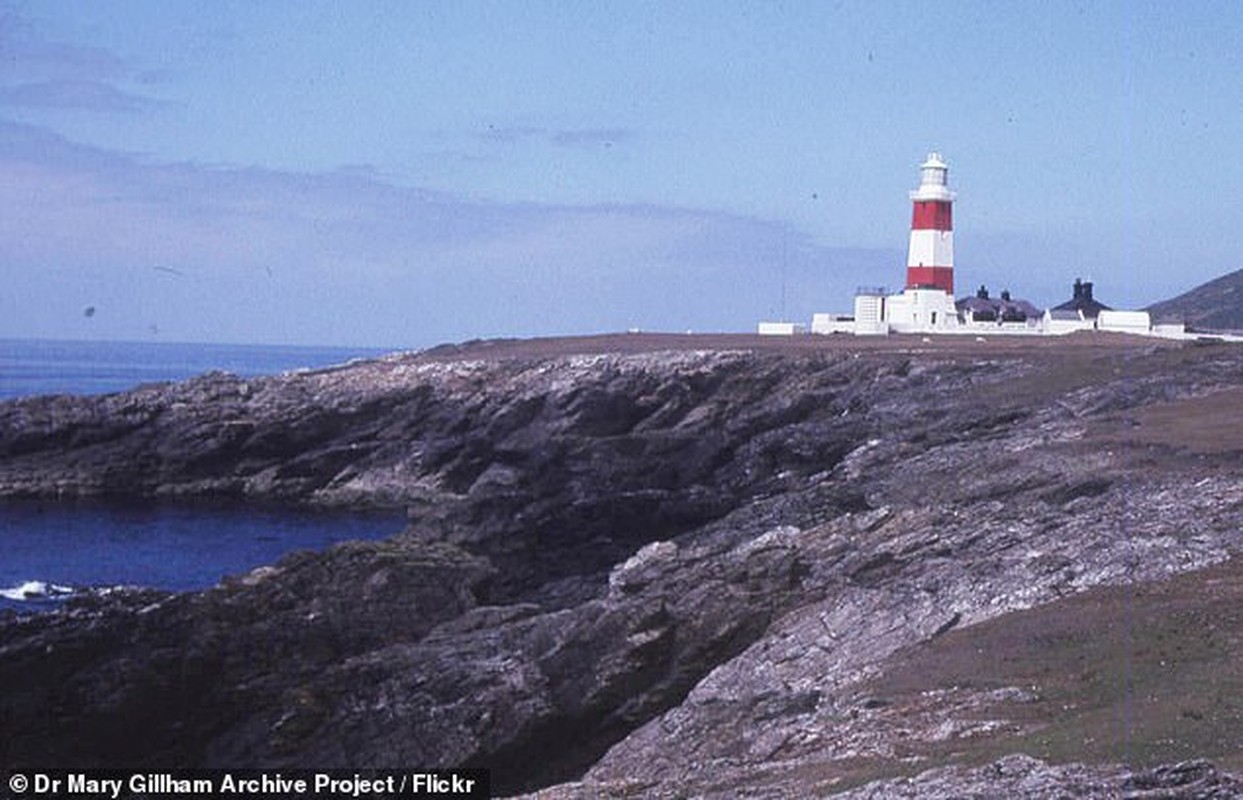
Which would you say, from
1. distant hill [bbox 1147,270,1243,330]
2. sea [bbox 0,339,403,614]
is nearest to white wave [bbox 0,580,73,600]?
sea [bbox 0,339,403,614]

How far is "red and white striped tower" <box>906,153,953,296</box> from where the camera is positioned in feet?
271

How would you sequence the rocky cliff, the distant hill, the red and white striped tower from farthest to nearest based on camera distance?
the distant hill < the red and white striped tower < the rocky cliff

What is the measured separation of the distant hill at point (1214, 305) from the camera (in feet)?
491

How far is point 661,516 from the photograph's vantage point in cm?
4244

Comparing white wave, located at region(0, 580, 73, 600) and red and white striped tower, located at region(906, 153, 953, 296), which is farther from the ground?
red and white striped tower, located at region(906, 153, 953, 296)

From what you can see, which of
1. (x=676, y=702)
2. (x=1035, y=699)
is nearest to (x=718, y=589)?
(x=676, y=702)

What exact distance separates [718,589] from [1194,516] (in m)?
7.89

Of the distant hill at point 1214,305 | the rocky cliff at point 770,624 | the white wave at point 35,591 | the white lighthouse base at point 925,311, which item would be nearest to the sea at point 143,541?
the white wave at point 35,591

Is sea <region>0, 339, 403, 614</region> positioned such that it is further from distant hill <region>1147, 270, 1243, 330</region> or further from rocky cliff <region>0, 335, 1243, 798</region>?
distant hill <region>1147, 270, 1243, 330</region>

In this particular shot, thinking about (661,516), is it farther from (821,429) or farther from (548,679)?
(548,679)

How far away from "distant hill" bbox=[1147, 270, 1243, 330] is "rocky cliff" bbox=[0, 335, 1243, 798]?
101950 millimetres

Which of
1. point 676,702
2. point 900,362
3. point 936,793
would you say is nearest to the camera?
point 936,793

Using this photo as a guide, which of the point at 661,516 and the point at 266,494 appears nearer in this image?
the point at 661,516

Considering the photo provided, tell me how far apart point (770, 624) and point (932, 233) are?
58112 mm
